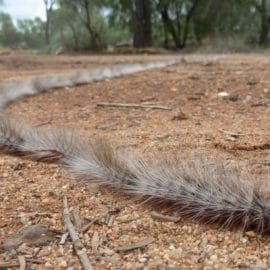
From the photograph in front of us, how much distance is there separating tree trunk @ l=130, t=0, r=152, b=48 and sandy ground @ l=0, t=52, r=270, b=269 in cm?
1044

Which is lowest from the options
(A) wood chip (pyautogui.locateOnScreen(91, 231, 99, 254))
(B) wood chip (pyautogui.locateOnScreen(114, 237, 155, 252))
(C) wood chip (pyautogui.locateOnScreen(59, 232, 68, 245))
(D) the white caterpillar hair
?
(B) wood chip (pyautogui.locateOnScreen(114, 237, 155, 252))

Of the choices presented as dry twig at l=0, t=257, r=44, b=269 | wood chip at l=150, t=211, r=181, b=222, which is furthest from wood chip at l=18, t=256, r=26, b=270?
wood chip at l=150, t=211, r=181, b=222

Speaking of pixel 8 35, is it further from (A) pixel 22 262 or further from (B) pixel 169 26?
(A) pixel 22 262

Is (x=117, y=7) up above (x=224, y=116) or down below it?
above

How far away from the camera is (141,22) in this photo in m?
13.8

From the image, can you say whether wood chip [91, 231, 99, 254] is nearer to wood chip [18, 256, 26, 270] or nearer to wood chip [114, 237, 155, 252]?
wood chip [114, 237, 155, 252]

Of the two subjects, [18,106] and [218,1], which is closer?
[18,106]

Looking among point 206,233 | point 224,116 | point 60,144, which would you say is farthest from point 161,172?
point 224,116

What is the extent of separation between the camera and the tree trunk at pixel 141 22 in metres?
13.7

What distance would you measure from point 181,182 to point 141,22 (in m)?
13.0

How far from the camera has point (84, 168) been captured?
1618 millimetres

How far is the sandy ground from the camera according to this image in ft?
3.67

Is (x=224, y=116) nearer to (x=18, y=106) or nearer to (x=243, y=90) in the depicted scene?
(x=243, y=90)

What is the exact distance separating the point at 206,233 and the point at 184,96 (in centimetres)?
237
